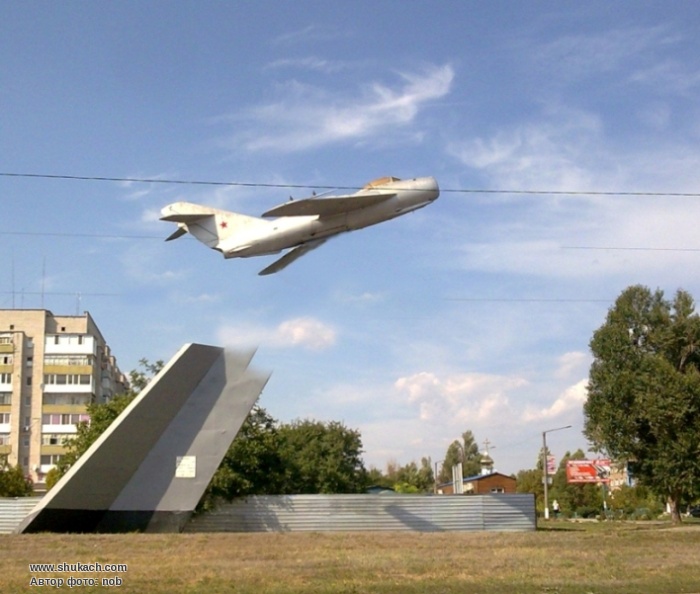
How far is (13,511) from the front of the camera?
2517 centimetres

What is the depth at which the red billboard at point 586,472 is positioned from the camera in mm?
91975

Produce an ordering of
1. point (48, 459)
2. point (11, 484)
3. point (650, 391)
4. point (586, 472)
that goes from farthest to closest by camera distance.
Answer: point (48, 459)
point (586, 472)
point (11, 484)
point (650, 391)

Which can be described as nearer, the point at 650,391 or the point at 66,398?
the point at 650,391

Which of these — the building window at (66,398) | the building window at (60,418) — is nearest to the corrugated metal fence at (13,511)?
the building window at (60,418)

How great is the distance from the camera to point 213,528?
92.4 ft

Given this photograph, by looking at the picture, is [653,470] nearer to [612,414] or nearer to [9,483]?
[612,414]

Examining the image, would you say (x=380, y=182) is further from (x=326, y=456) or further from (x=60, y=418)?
(x=60, y=418)

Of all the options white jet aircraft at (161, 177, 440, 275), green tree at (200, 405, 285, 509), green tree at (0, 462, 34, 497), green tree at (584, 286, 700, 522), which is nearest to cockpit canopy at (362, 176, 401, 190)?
white jet aircraft at (161, 177, 440, 275)

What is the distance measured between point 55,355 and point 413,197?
82.9m

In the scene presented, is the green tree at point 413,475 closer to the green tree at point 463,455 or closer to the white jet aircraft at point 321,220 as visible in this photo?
the green tree at point 463,455

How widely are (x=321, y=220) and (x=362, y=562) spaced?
34.5 ft

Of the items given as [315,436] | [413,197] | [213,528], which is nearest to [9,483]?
[315,436]

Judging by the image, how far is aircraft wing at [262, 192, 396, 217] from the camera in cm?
2323

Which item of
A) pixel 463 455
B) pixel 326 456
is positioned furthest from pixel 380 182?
pixel 463 455
